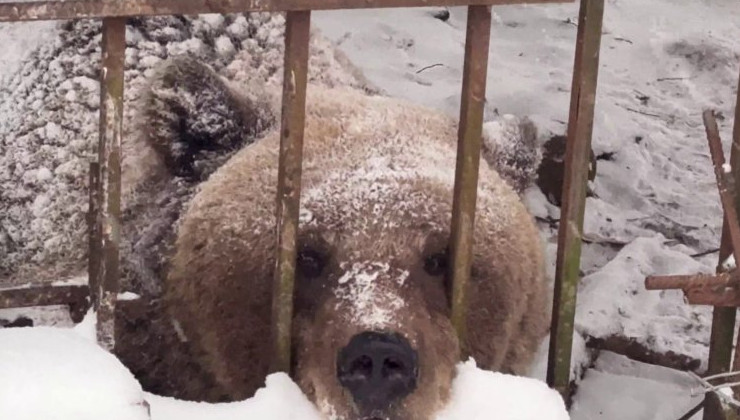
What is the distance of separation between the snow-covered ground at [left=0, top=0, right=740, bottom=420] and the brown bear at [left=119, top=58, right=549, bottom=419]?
0.73 metres

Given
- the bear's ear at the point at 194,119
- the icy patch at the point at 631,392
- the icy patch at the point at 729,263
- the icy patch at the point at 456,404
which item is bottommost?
the icy patch at the point at 631,392

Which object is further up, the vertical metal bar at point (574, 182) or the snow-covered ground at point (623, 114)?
the vertical metal bar at point (574, 182)

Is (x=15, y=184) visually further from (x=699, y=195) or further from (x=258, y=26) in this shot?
(x=699, y=195)

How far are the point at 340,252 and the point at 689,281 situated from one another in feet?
2.59

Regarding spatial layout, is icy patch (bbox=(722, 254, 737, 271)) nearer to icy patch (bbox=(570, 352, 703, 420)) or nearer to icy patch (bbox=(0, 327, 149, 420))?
icy patch (bbox=(570, 352, 703, 420))

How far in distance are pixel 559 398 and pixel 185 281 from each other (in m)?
1.00

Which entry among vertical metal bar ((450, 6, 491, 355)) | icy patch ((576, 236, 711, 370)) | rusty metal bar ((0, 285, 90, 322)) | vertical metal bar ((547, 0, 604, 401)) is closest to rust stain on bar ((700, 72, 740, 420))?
vertical metal bar ((547, 0, 604, 401))

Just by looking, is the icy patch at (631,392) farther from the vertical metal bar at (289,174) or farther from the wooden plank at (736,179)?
the vertical metal bar at (289,174)

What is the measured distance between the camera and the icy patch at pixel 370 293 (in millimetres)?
2473

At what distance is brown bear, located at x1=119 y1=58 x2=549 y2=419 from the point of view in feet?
8.11

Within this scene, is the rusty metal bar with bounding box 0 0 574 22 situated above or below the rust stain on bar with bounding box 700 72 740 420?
above

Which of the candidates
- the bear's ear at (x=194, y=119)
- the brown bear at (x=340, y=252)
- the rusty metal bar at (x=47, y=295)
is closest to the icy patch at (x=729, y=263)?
the brown bear at (x=340, y=252)

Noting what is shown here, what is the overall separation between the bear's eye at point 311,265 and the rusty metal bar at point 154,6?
0.64m

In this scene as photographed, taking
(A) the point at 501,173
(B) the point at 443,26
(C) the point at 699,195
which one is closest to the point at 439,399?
(A) the point at 501,173
